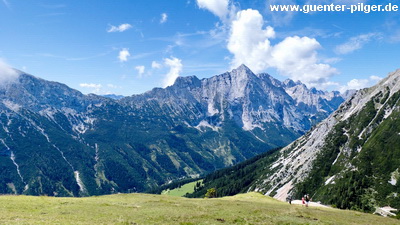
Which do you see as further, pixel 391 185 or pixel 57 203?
pixel 391 185

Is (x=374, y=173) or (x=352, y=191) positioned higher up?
(x=374, y=173)

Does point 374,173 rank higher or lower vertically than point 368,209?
higher

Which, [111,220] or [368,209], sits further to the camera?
[368,209]

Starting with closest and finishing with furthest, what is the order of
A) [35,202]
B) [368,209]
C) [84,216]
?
1. [84,216]
2. [35,202]
3. [368,209]

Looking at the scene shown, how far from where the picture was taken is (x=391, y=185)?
175250 mm

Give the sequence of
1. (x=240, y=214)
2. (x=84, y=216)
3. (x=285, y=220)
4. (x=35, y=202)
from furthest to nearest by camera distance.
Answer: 1. (x=35, y=202)
2. (x=240, y=214)
3. (x=285, y=220)
4. (x=84, y=216)

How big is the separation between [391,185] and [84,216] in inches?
7715

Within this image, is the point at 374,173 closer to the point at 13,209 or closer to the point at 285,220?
the point at 285,220

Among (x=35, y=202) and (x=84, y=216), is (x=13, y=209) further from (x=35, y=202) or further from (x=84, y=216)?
(x=84, y=216)

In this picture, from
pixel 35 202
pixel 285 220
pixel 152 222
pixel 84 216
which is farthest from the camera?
pixel 35 202

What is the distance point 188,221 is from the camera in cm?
4234

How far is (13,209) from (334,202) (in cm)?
19888

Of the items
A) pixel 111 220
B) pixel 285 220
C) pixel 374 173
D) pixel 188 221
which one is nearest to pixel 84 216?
pixel 111 220

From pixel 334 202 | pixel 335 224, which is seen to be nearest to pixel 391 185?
pixel 334 202
